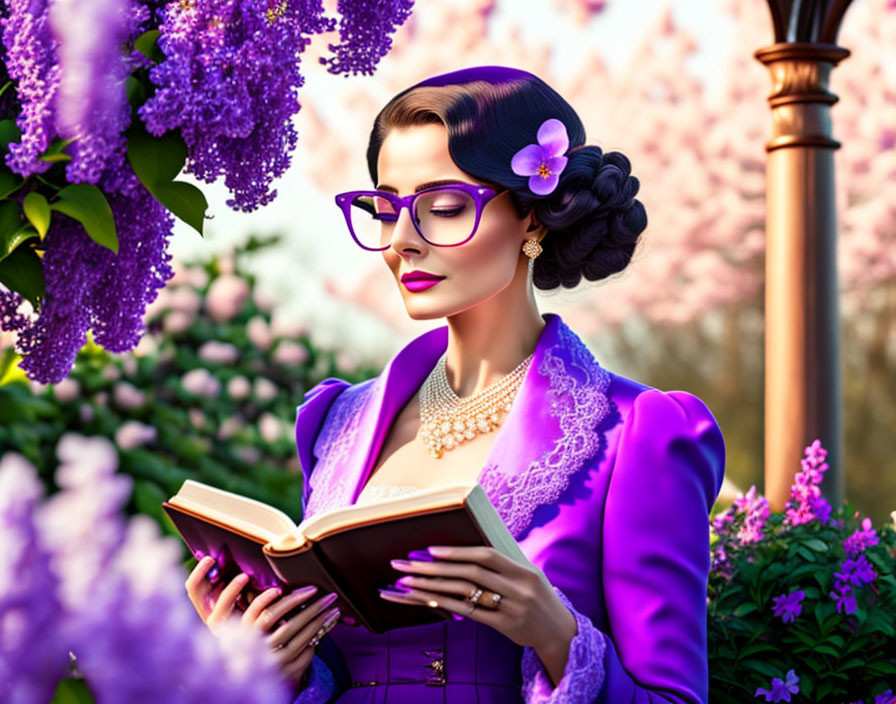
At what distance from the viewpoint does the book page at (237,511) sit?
178 cm

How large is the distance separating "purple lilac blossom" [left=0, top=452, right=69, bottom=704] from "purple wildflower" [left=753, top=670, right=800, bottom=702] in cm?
245

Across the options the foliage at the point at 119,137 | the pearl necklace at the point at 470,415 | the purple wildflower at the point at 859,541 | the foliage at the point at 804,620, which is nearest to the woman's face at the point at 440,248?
the pearl necklace at the point at 470,415

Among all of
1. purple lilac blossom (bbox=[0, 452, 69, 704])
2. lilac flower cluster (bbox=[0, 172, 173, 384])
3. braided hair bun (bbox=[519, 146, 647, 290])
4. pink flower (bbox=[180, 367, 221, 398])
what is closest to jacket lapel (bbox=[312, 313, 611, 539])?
braided hair bun (bbox=[519, 146, 647, 290])

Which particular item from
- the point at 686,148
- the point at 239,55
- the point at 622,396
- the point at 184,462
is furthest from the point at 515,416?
the point at 686,148

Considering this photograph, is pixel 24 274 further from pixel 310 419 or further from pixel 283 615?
pixel 310 419

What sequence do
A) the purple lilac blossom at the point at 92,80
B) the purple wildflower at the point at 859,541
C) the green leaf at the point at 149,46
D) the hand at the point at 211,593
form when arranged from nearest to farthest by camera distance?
the purple lilac blossom at the point at 92,80, the green leaf at the point at 149,46, the hand at the point at 211,593, the purple wildflower at the point at 859,541

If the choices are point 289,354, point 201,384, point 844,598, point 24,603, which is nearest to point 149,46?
point 24,603

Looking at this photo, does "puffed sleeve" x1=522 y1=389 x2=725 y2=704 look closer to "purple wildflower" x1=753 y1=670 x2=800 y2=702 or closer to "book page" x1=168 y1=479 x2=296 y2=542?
"book page" x1=168 y1=479 x2=296 y2=542

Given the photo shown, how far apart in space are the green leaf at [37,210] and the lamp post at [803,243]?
3.52 m

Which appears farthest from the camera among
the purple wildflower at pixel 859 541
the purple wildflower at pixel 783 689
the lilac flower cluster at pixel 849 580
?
the purple wildflower at pixel 859 541

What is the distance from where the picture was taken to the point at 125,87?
4.81 feet

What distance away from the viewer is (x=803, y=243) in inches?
177

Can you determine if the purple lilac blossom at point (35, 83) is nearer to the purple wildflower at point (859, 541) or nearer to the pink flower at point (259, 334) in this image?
the purple wildflower at point (859, 541)

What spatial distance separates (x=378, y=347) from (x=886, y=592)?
589 cm
